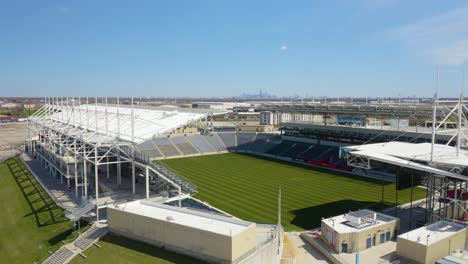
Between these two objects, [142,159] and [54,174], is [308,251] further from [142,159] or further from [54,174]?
[54,174]

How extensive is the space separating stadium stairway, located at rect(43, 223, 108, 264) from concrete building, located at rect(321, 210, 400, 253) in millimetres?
17351

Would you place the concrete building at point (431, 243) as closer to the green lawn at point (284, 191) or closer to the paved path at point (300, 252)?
the paved path at point (300, 252)

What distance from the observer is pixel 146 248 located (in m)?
25.4

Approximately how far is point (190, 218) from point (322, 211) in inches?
631

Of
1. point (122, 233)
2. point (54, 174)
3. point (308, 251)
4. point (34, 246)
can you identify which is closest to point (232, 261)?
point (308, 251)

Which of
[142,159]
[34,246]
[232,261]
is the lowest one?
[34,246]

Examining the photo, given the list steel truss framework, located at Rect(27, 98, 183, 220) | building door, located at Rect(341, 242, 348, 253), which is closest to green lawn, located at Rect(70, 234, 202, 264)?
steel truss framework, located at Rect(27, 98, 183, 220)

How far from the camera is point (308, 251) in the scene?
27.7 m

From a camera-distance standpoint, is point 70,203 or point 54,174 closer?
point 70,203

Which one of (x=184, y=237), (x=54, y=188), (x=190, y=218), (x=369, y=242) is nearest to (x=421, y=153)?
(x=369, y=242)

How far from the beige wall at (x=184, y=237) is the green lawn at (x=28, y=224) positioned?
5844 millimetres

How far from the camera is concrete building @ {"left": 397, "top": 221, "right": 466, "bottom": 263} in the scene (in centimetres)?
2369

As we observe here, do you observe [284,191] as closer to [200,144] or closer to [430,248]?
→ [430,248]

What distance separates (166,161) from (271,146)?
22350mm
